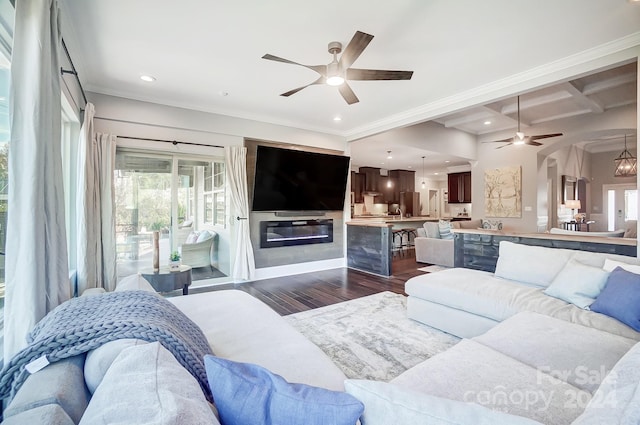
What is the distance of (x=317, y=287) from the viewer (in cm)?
444

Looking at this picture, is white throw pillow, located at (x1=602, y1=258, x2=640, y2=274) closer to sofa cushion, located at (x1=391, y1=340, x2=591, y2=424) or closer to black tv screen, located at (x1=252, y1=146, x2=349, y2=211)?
sofa cushion, located at (x1=391, y1=340, x2=591, y2=424)

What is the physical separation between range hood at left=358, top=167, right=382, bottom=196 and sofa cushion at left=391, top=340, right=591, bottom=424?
29.7ft

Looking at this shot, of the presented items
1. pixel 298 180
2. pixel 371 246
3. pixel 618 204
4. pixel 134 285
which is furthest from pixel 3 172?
pixel 618 204

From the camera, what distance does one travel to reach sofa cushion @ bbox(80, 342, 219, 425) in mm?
578

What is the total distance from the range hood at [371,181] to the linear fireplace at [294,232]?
4892 millimetres

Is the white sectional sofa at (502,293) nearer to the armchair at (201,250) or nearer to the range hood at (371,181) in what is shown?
the armchair at (201,250)

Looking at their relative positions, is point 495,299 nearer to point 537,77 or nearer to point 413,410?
point 413,410

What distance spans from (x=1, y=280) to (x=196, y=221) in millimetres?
3005

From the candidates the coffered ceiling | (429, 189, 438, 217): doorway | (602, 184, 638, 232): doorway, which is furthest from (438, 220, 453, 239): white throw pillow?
(429, 189, 438, 217): doorway

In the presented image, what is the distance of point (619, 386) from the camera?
82 centimetres

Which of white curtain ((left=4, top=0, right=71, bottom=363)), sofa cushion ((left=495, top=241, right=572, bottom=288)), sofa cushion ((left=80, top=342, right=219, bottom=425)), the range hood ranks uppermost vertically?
the range hood

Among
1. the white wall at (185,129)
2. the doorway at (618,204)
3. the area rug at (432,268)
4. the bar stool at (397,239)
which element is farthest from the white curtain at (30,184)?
the doorway at (618,204)

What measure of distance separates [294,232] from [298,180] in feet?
3.27

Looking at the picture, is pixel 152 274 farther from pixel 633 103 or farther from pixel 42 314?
pixel 633 103
